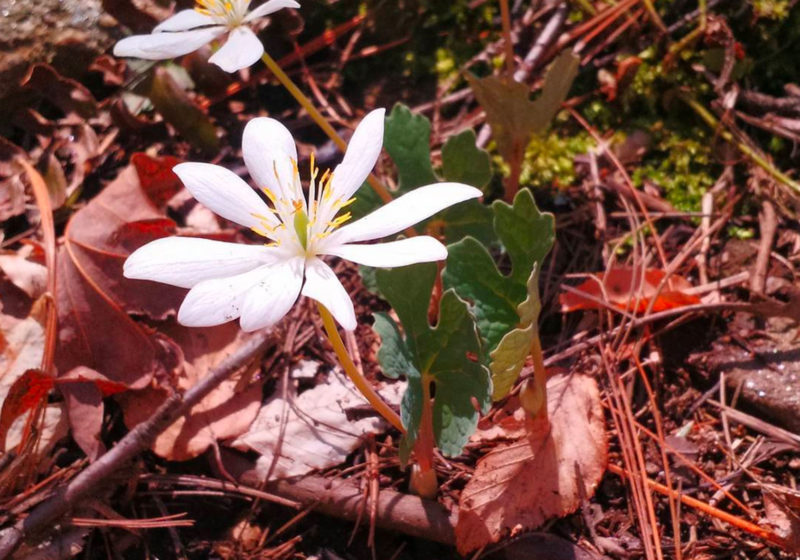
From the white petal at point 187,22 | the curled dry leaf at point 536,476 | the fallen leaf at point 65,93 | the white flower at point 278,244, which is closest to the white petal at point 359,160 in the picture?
the white flower at point 278,244

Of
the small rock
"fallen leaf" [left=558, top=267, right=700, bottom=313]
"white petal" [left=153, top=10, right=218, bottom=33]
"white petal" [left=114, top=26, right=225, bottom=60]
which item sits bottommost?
the small rock

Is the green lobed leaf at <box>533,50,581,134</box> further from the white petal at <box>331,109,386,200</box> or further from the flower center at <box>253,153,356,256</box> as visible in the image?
the flower center at <box>253,153,356,256</box>

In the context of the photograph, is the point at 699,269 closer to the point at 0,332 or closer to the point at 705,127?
the point at 705,127

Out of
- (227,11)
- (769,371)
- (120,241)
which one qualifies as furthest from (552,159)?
(120,241)

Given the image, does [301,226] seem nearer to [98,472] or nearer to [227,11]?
[227,11]

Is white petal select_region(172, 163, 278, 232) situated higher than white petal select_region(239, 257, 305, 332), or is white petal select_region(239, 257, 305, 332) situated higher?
white petal select_region(172, 163, 278, 232)

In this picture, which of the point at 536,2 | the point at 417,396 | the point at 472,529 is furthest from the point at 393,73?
the point at 472,529

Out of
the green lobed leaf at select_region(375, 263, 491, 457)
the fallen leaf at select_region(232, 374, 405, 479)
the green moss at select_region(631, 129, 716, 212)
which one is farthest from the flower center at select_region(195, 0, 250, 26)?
the green moss at select_region(631, 129, 716, 212)
